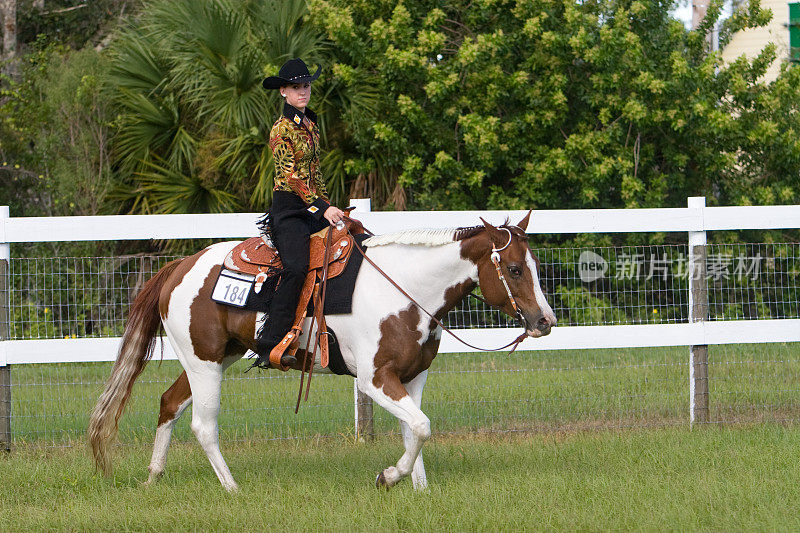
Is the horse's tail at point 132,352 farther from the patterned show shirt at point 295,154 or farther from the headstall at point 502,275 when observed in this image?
the headstall at point 502,275

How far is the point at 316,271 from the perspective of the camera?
6.17 metres

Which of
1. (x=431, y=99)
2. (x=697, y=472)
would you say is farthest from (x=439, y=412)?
(x=431, y=99)

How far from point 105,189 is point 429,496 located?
10.2 meters

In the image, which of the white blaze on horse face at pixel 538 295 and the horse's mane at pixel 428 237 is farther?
the horse's mane at pixel 428 237

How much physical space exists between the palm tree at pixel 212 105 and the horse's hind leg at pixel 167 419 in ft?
22.0

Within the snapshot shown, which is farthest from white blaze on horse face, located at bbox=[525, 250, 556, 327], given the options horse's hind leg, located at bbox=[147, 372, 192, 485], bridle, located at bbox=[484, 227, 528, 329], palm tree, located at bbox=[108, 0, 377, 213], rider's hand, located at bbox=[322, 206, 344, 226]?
palm tree, located at bbox=[108, 0, 377, 213]

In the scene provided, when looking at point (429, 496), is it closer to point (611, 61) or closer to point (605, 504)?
point (605, 504)

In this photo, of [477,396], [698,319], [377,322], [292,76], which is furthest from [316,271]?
[698,319]

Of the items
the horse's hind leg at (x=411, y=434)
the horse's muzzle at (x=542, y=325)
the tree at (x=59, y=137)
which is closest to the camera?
the horse's muzzle at (x=542, y=325)

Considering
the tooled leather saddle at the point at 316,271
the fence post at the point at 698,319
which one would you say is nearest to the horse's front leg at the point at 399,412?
the tooled leather saddle at the point at 316,271

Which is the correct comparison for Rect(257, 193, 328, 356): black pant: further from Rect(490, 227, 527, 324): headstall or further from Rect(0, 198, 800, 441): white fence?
Rect(0, 198, 800, 441): white fence

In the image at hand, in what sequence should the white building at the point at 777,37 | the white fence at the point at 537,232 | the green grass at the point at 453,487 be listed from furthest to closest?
1. the white building at the point at 777,37
2. the white fence at the point at 537,232
3. the green grass at the point at 453,487

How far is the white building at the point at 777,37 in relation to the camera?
59.9ft

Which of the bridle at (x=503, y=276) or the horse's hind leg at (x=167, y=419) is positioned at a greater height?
the bridle at (x=503, y=276)
